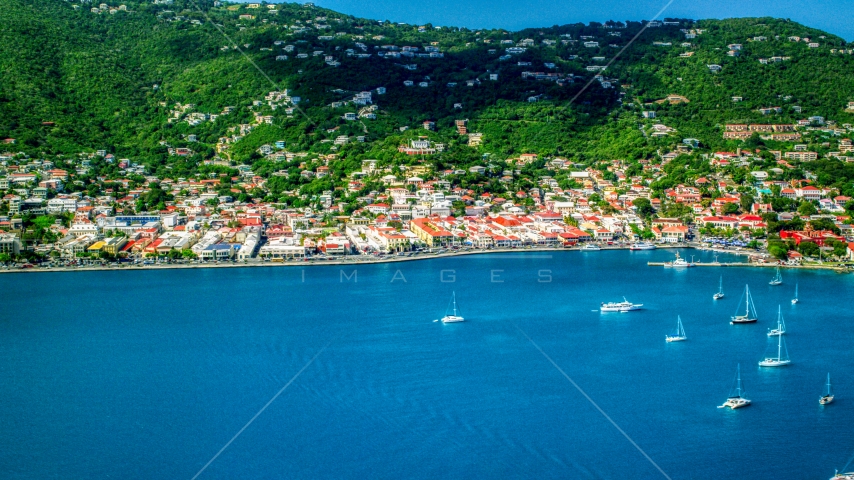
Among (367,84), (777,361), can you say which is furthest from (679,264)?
(367,84)

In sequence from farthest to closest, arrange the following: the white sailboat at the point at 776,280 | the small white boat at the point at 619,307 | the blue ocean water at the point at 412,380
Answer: the white sailboat at the point at 776,280
the small white boat at the point at 619,307
the blue ocean water at the point at 412,380

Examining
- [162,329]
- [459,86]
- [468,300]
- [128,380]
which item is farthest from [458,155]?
[128,380]

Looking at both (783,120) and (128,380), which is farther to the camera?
(783,120)

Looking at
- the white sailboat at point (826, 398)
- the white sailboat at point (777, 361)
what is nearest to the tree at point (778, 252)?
the white sailboat at point (777, 361)

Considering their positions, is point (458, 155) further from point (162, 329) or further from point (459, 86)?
point (162, 329)

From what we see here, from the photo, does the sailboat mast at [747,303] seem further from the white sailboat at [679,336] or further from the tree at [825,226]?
the tree at [825,226]

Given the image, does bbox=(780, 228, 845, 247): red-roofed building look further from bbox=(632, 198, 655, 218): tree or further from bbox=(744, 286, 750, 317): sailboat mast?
bbox=(744, 286, 750, 317): sailboat mast

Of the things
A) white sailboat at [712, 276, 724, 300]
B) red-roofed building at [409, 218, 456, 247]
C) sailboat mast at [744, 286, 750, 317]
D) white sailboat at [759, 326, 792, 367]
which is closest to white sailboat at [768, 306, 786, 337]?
sailboat mast at [744, 286, 750, 317]
